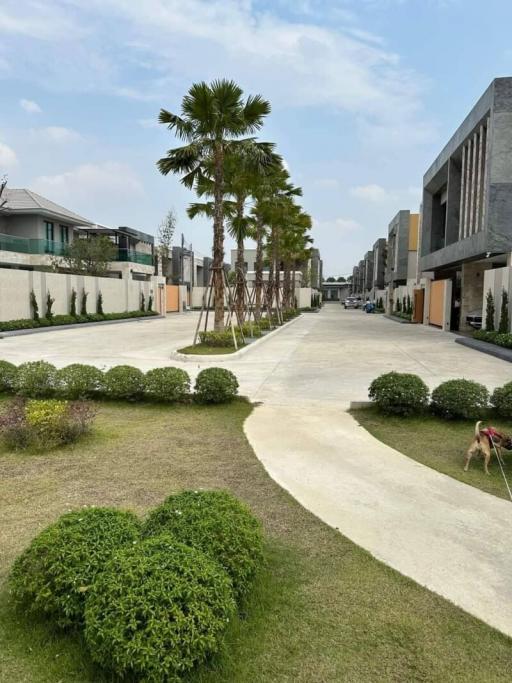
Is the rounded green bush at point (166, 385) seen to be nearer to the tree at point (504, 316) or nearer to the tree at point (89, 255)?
the tree at point (504, 316)

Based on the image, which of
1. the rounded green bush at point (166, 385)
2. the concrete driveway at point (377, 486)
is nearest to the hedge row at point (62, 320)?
the concrete driveway at point (377, 486)

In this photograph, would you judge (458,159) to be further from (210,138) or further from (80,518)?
(80,518)

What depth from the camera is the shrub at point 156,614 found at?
2.27 metres

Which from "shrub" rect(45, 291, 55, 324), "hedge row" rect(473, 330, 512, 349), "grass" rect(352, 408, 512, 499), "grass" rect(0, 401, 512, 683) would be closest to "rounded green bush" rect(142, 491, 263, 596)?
"grass" rect(0, 401, 512, 683)

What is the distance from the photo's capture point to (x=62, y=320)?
2662cm

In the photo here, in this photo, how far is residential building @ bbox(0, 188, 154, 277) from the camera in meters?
32.8

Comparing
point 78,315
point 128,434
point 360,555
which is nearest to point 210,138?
point 128,434

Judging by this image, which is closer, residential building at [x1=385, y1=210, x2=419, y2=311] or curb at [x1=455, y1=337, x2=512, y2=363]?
curb at [x1=455, y1=337, x2=512, y2=363]

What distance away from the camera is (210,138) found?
15531mm

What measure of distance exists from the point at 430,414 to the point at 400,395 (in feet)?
2.14

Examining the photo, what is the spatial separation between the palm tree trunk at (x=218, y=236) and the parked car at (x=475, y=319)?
13.2 meters

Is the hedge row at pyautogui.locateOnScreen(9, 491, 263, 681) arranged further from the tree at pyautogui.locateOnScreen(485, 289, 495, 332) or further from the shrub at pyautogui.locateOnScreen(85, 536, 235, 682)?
the tree at pyautogui.locateOnScreen(485, 289, 495, 332)

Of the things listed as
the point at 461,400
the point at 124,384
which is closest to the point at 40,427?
the point at 124,384

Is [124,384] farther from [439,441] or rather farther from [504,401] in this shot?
[504,401]
